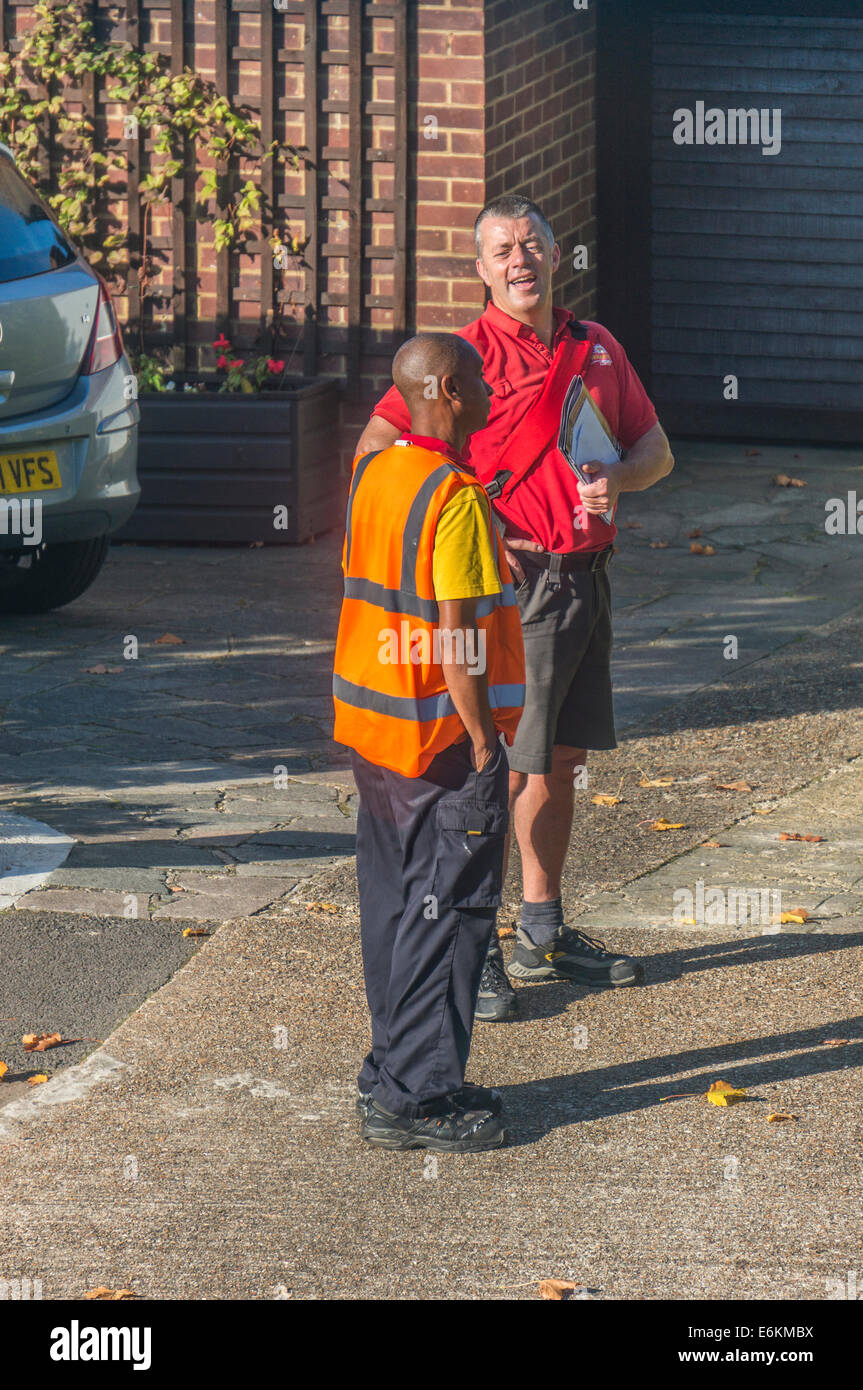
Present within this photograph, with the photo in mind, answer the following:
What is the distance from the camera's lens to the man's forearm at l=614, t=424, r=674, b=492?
4.94m

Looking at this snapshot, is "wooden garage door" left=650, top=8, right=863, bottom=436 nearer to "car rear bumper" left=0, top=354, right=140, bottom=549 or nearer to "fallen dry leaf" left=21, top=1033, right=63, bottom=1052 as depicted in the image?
"car rear bumper" left=0, top=354, right=140, bottom=549

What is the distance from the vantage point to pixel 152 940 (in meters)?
5.27

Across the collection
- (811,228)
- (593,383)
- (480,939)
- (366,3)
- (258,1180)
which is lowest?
(258,1180)

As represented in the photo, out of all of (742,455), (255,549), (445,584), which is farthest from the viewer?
(742,455)

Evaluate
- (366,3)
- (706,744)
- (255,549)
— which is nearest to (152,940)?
(706,744)

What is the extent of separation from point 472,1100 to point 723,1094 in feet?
1.90

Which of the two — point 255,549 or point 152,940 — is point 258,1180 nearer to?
point 152,940

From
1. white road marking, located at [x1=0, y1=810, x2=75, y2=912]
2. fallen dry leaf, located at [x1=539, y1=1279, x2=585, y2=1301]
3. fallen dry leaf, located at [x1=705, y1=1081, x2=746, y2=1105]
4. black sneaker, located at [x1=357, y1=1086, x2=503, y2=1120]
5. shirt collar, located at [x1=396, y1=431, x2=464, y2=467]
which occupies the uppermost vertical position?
shirt collar, located at [x1=396, y1=431, x2=464, y2=467]

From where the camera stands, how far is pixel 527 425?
191 inches

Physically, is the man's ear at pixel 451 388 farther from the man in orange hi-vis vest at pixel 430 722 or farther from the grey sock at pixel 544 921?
the grey sock at pixel 544 921

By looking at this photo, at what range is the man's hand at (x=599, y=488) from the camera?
4801mm

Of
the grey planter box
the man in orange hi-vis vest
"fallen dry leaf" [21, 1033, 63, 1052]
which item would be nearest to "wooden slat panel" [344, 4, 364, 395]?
the grey planter box

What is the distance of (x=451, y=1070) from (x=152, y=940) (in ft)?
4.59

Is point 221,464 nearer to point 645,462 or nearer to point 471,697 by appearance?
point 645,462
